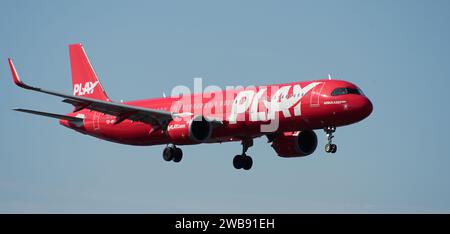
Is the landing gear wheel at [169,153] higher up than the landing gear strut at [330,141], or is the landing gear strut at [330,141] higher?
the landing gear wheel at [169,153]

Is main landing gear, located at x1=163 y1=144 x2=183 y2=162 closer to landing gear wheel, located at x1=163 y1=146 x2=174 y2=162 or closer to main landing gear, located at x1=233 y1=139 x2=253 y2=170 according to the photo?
landing gear wheel, located at x1=163 y1=146 x2=174 y2=162

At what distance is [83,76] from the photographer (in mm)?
79375

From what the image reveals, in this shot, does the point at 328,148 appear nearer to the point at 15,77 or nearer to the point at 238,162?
the point at 238,162

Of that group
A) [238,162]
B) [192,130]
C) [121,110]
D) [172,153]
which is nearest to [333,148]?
[192,130]

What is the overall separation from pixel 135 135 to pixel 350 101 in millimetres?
17419

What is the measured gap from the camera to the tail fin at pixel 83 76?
7800 cm

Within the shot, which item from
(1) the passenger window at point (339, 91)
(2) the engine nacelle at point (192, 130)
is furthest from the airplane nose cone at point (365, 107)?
(2) the engine nacelle at point (192, 130)

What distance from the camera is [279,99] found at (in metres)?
61.4

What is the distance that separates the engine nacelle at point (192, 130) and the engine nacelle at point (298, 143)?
6.57m

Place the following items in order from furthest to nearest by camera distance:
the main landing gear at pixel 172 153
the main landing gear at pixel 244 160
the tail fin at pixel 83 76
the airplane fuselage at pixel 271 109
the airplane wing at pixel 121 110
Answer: the tail fin at pixel 83 76 < the main landing gear at pixel 244 160 < the main landing gear at pixel 172 153 < the airplane wing at pixel 121 110 < the airplane fuselage at pixel 271 109

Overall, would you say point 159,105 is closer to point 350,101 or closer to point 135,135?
point 135,135

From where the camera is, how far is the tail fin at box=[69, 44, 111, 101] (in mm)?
78000

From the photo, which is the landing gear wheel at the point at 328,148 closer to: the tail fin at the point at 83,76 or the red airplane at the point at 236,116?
the red airplane at the point at 236,116

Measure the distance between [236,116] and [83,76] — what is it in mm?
20570
